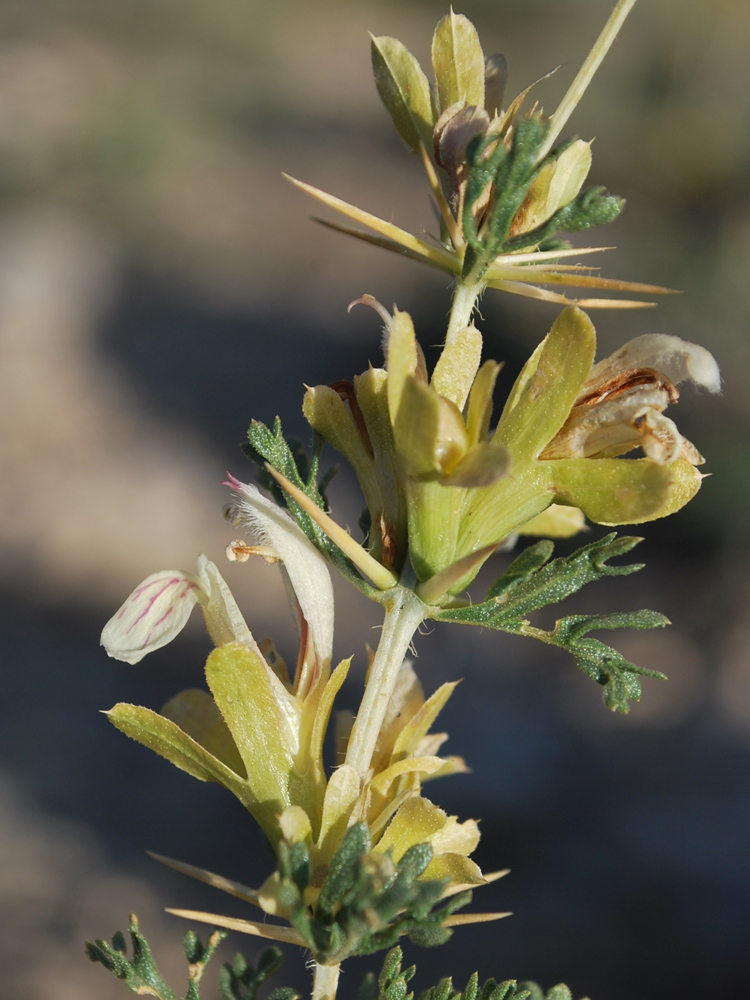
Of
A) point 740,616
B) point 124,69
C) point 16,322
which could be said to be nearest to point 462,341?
point 740,616

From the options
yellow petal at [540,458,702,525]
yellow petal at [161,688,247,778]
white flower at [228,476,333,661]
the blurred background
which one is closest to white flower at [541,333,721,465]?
yellow petal at [540,458,702,525]

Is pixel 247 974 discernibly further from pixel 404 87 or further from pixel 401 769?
pixel 404 87

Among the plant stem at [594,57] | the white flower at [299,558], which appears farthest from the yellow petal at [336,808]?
the plant stem at [594,57]

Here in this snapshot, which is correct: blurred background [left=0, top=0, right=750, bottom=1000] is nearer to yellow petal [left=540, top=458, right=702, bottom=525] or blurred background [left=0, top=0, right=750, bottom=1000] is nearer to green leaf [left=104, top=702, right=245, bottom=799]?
green leaf [left=104, top=702, right=245, bottom=799]

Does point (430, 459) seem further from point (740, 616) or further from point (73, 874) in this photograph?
point (740, 616)

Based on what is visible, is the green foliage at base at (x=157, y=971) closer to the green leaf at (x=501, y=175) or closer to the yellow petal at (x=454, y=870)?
the yellow petal at (x=454, y=870)
